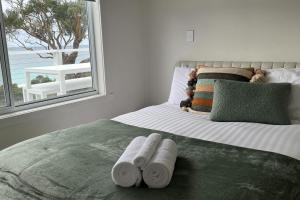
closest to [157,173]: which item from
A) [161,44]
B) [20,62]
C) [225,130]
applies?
[225,130]

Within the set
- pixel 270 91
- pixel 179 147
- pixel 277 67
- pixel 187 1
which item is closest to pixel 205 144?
pixel 179 147

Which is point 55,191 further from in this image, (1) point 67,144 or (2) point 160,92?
(2) point 160,92

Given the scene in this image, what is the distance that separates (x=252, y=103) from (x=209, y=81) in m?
0.44

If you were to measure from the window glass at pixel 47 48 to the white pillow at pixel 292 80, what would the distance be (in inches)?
67.5

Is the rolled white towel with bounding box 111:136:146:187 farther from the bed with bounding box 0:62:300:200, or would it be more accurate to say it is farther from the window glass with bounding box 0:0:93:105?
the window glass with bounding box 0:0:93:105

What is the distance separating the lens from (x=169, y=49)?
3.08m

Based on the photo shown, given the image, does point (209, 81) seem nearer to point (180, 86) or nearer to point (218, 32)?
point (180, 86)

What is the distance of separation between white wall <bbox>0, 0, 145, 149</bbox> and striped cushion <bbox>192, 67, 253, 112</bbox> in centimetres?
97

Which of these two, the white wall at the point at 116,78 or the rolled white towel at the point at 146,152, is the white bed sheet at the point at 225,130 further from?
the white wall at the point at 116,78

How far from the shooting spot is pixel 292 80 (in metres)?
2.13

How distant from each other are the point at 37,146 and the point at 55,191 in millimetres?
547

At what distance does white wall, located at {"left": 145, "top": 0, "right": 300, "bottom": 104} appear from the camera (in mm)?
2398

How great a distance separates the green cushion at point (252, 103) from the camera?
77.1 inches

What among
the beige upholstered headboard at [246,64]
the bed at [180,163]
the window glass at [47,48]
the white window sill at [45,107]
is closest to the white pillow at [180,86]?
the beige upholstered headboard at [246,64]
